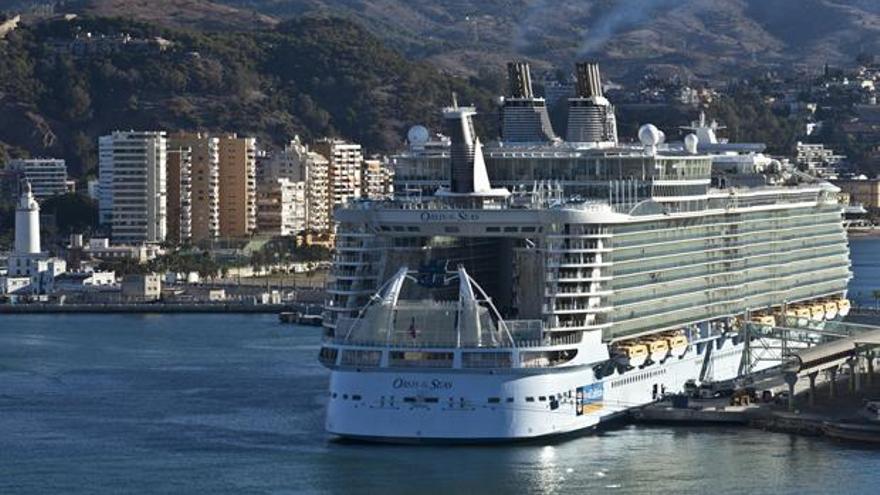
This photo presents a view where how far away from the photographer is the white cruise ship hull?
42656 mm

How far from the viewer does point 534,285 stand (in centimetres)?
4478

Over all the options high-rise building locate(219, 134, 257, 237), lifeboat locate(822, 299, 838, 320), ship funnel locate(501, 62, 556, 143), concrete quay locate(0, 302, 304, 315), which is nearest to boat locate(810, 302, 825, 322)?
lifeboat locate(822, 299, 838, 320)

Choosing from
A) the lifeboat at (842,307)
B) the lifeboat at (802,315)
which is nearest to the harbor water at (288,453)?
the lifeboat at (802,315)

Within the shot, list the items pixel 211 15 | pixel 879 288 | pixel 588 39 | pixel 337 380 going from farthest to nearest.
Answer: pixel 588 39, pixel 211 15, pixel 879 288, pixel 337 380

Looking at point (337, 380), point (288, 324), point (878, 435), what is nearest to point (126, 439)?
point (337, 380)

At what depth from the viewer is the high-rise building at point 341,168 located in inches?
4126

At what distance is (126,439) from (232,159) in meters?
53.1

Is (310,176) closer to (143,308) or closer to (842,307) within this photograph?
(143,308)

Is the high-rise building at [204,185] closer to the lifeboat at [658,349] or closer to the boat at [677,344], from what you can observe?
the boat at [677,344]

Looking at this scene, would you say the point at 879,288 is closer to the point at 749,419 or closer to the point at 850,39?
the point at 749,419

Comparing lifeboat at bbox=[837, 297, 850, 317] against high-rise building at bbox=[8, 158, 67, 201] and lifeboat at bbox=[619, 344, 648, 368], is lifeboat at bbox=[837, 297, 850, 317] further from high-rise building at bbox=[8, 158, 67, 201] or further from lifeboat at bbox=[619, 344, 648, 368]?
high-rise building at bbox=[8, 158, 67, 201]

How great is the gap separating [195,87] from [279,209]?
30.6m

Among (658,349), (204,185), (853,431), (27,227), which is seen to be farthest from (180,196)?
(853,431)

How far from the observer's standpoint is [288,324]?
73.3 meters
